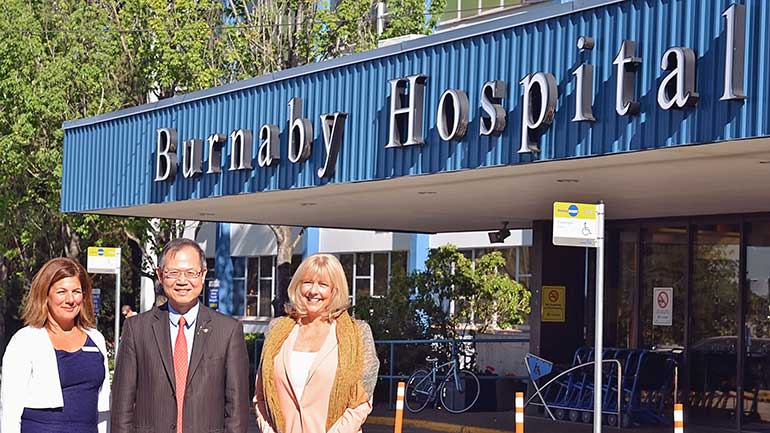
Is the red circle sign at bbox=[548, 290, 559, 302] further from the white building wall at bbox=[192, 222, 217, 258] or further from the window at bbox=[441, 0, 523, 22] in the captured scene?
the white building wall at bbox=[192, 222, 217, 258]

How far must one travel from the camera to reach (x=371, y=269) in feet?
123

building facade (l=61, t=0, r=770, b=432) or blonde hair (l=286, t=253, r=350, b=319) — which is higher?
building facade (l=61, t=0, r=770, b=432)

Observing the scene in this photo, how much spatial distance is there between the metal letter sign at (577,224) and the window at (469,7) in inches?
769

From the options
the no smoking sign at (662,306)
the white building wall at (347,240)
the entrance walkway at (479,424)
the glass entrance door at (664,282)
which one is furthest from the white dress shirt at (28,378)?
the white building wall at (347,240)

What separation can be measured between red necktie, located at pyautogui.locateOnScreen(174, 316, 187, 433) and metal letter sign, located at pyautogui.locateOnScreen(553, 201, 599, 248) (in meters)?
7.24

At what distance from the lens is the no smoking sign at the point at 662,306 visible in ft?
67.3

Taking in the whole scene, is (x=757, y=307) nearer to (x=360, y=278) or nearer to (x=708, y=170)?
(x=708, y=170)

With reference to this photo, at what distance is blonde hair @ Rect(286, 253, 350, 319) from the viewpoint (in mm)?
6684

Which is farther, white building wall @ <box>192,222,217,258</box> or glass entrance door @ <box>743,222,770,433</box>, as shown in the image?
white building wall @ <box>192,222,217,258</box>

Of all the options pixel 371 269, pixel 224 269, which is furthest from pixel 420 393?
pixel 224 269

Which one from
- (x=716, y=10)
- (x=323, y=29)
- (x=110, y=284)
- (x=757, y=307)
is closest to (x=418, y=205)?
(x=757, y=307)

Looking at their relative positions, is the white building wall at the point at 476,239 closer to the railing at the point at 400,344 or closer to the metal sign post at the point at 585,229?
the railing at the point at 400,344

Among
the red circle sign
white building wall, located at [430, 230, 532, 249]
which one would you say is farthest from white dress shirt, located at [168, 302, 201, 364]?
white building wall, located at [430, 230, 532, 249]

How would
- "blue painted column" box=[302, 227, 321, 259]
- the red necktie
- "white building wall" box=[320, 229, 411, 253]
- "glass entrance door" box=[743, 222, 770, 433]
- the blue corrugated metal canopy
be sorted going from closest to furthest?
1. the red necktie
2. the blue corrugated metal canopy
3. "glass entrance door" box=[743, 222, 770, 433]
4. "white building wall" box=[320, 229, 411, 253]
5. "blue painted column" box=[302, 227, 321, 259]
